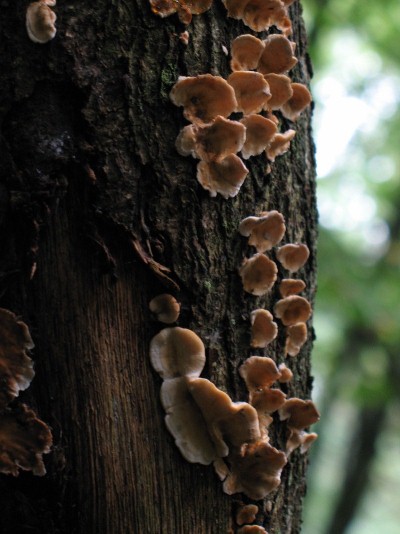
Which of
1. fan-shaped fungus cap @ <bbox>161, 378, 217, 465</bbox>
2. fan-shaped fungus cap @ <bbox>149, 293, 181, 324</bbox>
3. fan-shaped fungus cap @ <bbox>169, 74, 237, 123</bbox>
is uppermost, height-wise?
fan-shaped fungus cap @ <bbox>169, 74, 237, 123</bbox>

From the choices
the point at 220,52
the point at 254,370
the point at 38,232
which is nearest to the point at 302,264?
the point at 254,370

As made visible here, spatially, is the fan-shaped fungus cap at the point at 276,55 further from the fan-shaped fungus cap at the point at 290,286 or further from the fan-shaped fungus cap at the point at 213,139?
the fan-shaped fungus cap at the point at 290,286

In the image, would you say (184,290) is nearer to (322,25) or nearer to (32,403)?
(32,403)

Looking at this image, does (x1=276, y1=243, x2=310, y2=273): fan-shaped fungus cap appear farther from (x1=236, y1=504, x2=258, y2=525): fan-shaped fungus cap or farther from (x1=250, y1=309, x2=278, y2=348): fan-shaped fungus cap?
(x1=236, y1=504, x2=258, y2=525): fan-shaped fungus cap

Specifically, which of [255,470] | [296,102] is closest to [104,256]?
[255,470]

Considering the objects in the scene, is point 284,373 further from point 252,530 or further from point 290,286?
point 252,530

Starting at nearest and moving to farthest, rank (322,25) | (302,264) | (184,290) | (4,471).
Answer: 1. (4,471)
2. (184,290)
3. (302,264)
4. (322,25)

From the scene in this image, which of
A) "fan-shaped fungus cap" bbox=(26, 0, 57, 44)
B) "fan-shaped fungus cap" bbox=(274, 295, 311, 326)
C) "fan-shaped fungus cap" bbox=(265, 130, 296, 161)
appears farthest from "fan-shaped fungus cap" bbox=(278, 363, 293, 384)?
"fan-shaped fungus cap" bbox=(26, 0, 57, 44)
